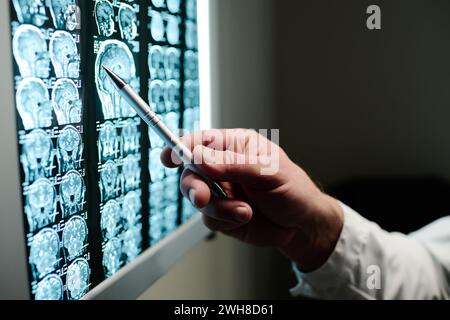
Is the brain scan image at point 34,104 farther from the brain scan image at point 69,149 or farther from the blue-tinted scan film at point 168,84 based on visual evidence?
the blue-tinted scan film at point 168,84

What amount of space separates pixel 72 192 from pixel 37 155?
50 mm

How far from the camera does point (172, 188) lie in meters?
0.52

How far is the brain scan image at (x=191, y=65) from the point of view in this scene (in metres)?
0.52

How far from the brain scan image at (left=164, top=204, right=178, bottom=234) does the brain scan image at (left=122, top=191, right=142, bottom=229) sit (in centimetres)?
Result: 8

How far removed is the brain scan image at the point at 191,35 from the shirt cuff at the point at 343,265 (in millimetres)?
331

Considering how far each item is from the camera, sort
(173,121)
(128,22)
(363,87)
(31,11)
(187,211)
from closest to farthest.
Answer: (31,11)
(128,22)
(173,121)
(187,211)
(363,87)

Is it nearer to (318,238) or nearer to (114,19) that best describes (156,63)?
(114,19)

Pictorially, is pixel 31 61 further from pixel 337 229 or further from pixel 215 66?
pixel 337 229

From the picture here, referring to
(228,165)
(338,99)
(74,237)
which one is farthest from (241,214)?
(338,99)

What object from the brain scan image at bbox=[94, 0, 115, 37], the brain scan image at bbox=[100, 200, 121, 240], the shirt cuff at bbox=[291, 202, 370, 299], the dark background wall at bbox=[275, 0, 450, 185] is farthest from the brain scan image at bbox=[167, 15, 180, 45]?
the dark background wall at bbox=[275, 0, 450, 185]

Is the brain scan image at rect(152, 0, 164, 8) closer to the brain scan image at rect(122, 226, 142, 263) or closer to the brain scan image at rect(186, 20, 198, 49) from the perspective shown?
the brain scan image at rect(186, 20, 198, 49)

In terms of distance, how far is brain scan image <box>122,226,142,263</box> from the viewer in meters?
0.43

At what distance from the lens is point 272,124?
3.00 ft
